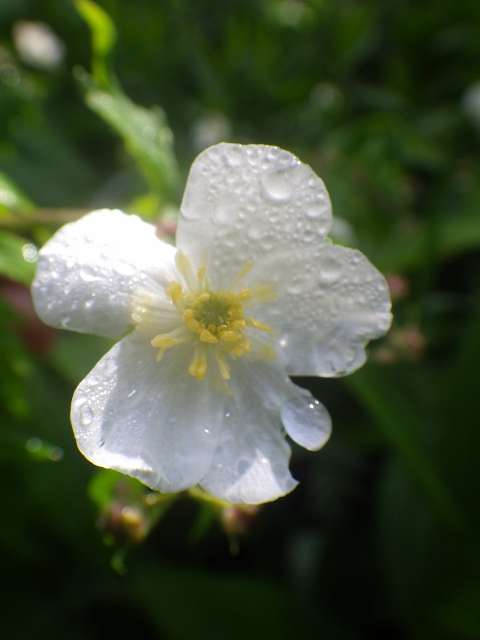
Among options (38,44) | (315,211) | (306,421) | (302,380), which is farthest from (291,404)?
(38,44)

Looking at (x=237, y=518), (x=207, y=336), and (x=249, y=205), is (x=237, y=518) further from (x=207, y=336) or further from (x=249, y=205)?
(x=249, y=205)

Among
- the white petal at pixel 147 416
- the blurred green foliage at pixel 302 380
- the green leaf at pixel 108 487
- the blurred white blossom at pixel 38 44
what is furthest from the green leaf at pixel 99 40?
the blurred white blossom at pixel 38 44

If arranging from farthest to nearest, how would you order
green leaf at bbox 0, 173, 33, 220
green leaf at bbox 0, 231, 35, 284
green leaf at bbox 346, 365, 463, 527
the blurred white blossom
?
1. the blurred white blossom
2. green leaf at bbox 346, 365, 463, 527
3. green leaf at bbox 0, 173, 33, 220
4. green leaf at bbox 0, 231, 35, 284

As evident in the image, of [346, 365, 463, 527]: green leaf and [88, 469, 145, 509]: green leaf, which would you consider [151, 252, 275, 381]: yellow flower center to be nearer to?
[88, 469, 145, 509]: green leaf

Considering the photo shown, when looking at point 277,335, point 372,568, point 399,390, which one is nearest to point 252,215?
point 277,335

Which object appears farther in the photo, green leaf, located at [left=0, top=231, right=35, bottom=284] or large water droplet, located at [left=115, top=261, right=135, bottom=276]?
green leaf, located at [left=0, top=231, right=35, bottom=284]

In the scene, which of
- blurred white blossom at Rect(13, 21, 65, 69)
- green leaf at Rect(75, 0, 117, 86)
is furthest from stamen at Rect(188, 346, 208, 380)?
blurred white blossom at Rect(13, 21, 65, 69)

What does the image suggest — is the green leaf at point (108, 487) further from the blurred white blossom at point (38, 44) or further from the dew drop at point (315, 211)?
the blurred white blossom at point (38, 44)
